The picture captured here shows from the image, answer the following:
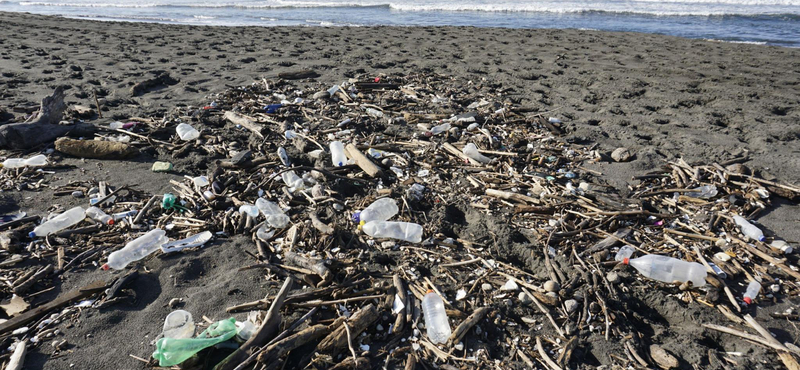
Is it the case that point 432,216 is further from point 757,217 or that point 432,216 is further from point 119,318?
point 757,217

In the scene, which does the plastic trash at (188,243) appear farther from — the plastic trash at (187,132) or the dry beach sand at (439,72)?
the plastic trash at (187,132)

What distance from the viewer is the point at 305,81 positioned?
6.73m

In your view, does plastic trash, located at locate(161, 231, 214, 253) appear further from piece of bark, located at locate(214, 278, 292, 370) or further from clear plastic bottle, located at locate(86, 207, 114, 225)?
piece of bark, located at locate(214, 278, 292, 370)

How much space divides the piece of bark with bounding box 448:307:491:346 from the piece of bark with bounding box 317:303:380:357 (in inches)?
16.3

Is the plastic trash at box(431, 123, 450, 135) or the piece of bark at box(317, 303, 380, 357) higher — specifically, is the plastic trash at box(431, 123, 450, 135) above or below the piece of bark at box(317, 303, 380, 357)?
above

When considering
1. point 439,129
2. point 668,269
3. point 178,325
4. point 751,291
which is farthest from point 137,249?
point 751,291

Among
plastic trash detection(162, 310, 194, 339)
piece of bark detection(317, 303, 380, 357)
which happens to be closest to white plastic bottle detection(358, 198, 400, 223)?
piece of bark detection(317, 303, 380, 357)

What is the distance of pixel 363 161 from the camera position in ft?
12.7

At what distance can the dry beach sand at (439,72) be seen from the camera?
2371 millimetres

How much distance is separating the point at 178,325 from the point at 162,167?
2.13 metres

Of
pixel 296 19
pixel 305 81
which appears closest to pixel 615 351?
pixel 305 81

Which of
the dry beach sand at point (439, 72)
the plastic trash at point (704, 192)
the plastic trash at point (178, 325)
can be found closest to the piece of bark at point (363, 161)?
the dry beach sand at point (439, 72)

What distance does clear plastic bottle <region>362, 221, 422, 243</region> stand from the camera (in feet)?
9.87

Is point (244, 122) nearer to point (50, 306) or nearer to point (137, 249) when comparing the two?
point (137, 249)
